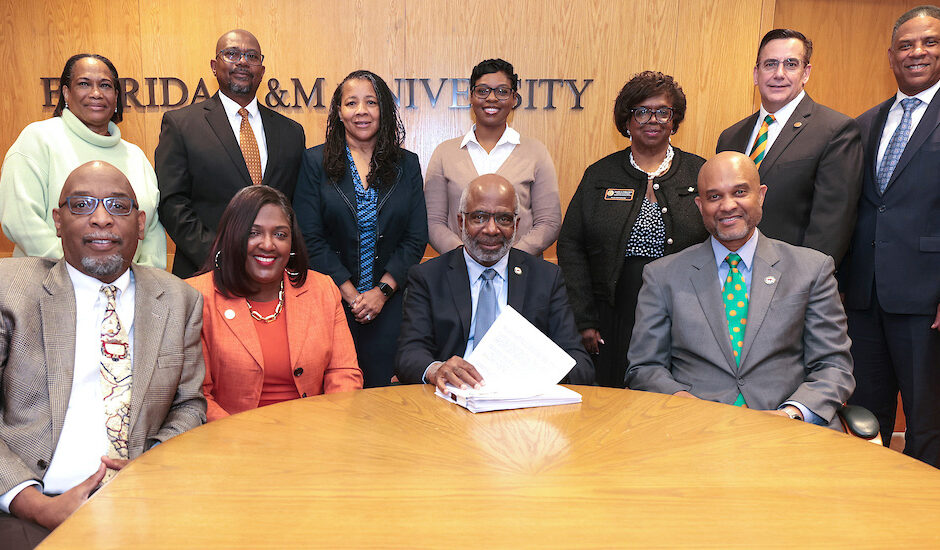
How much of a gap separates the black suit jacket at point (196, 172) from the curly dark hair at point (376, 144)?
370 mm

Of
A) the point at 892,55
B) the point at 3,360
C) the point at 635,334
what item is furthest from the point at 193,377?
the point at 892,55

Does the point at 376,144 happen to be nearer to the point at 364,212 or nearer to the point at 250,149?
the point at 364,212

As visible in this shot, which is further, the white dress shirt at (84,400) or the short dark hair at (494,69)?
the short dark hair at (494,69)

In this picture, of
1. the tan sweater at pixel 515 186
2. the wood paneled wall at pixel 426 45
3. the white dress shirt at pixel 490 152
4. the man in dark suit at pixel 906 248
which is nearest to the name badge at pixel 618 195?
the tan sweater at pixel 515 186

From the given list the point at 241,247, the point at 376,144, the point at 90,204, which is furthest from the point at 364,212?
the point at 90,204

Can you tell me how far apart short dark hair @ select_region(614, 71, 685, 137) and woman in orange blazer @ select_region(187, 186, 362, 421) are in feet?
6.08

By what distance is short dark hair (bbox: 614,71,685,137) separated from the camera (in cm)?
362

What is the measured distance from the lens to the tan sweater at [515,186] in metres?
3.87

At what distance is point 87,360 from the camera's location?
83.7 inches

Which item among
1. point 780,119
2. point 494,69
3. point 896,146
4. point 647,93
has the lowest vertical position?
point 896,146

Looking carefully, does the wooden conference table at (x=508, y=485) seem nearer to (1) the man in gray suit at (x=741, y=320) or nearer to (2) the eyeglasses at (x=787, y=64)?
(1) the man in gray suit at (x=741, y=320)

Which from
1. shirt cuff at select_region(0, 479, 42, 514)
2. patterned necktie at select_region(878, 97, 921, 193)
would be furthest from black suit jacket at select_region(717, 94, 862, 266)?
shirt cuff at select_region(0, 479, 42, 514)

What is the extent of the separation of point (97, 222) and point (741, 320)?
7.20ft

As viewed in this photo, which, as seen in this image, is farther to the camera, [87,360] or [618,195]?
[618,195]
